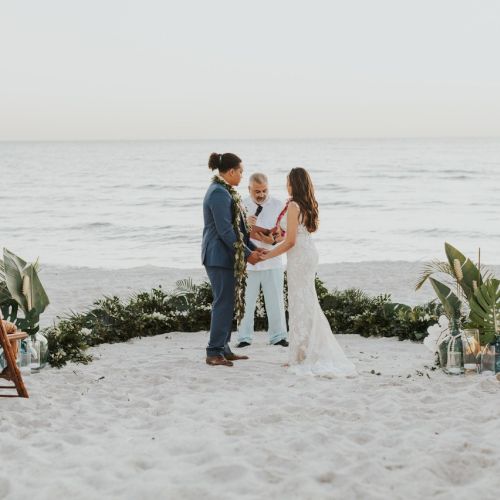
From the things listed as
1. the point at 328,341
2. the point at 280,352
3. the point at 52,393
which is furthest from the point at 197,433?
the point at 280,352

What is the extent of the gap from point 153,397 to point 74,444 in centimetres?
127

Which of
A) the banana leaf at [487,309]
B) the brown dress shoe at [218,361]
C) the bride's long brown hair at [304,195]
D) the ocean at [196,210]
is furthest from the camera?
the ocean at [196,210]

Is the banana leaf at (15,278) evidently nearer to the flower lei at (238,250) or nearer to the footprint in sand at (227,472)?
the flower lei at (238,250)

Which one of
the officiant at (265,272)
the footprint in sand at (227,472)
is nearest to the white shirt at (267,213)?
the officiant at (265,272)

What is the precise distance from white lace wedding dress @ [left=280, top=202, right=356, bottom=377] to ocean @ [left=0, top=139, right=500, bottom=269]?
14.8m

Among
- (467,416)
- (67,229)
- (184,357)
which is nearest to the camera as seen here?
(467,416)

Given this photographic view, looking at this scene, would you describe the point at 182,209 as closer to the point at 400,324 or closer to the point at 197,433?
the point at 400,324

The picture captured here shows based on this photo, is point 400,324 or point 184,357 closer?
point 184,357

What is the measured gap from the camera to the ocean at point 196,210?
25547mm

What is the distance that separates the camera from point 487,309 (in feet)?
22.2

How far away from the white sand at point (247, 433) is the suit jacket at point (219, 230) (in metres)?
1.03

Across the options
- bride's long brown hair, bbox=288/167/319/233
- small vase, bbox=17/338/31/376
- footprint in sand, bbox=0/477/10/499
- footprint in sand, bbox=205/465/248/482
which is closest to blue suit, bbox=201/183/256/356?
bride's long brown hair, bbox=288/167/319/233

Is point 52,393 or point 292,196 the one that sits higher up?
point 292,196

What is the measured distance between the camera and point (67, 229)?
104 feet
